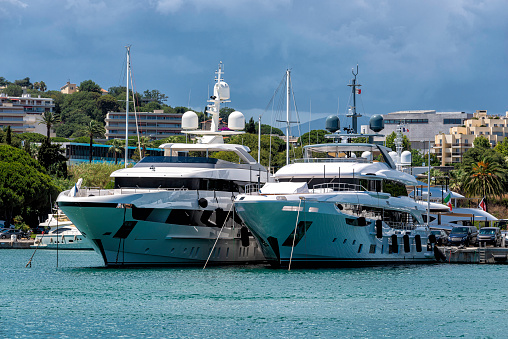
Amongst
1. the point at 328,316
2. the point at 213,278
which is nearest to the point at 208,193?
the point at 213,278

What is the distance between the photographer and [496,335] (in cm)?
2592

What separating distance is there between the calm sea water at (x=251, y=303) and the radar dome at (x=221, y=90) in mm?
13546

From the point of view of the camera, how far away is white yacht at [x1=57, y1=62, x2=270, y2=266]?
40.0m

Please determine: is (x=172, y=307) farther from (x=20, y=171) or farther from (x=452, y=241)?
(x=20, y=171)

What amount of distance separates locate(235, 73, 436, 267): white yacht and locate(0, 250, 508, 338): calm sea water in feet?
3.98

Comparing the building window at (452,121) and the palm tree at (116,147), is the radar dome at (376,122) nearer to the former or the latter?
the palm tree at (116,147)

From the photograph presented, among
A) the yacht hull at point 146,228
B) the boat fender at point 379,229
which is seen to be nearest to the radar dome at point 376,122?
the boat fender at point 379,229

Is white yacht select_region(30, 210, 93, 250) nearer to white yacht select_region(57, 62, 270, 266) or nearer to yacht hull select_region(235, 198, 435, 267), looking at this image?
white yacht select_region(57, 62, 270, 266)

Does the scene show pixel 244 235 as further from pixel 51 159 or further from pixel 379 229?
pixel 51 159

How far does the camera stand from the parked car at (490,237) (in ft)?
168

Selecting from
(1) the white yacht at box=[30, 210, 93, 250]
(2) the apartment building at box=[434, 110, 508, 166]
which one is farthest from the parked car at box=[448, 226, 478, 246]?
(2) the apartment building at box=[434, 110, 508, 166]


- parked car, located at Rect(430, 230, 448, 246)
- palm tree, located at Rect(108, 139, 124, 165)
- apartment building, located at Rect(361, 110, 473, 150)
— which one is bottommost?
parked car, located at Rect(430, 230, 448, 246)

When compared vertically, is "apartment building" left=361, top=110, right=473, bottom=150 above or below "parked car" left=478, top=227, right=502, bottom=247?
above

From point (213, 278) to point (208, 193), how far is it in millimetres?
6114
